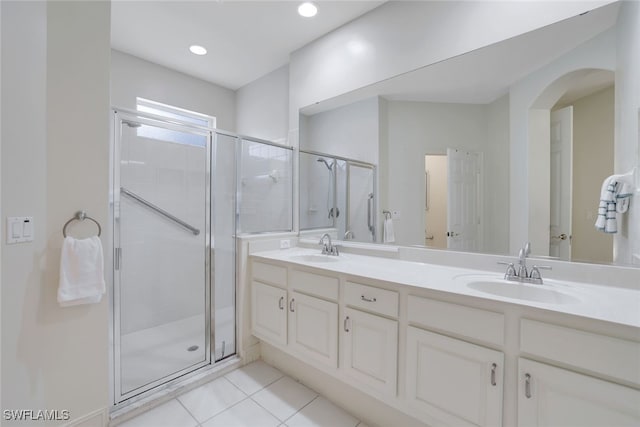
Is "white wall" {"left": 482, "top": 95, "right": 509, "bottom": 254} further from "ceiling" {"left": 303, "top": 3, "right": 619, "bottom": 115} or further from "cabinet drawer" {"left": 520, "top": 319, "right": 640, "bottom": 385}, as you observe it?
"cabinet drawer" {"left": 520, "top": 319, "right": 640, "bottom": 385}

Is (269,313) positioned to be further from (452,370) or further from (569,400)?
(569,400)

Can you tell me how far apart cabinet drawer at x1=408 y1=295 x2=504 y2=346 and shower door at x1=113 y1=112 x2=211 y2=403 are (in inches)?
64.6

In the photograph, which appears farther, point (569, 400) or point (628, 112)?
point (628, 112)

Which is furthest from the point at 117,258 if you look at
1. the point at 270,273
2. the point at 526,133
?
the point at 526,133

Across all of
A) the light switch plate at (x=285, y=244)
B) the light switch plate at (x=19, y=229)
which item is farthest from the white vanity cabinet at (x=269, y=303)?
the light switch plate at (x=19, y=229)

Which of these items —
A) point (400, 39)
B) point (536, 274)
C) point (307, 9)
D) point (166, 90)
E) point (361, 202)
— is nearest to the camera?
point (536, 274)

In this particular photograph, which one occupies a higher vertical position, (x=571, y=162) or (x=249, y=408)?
(x=571, y=162)

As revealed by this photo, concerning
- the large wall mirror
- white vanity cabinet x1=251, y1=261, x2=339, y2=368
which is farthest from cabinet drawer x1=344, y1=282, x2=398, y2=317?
the large wall mirror

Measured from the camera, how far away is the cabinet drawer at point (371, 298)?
1376mm

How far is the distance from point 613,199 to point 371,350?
4.40 feet

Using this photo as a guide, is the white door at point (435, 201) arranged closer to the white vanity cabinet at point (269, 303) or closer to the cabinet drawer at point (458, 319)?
the cabinet drawer at point (458, 319)

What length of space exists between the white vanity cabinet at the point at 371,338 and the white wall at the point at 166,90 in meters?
2.72

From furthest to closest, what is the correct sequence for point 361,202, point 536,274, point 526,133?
point 361,202 < point 526,133 < point 536,274

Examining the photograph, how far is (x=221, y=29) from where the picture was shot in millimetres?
2369
